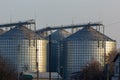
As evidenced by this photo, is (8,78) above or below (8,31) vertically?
below

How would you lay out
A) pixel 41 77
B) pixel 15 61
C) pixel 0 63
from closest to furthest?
pixel 0 63, pixel 41 77, pixel 15 61

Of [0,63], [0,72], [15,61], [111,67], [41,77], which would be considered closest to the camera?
[0,72]

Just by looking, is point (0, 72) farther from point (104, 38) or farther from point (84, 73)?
point (104, 38)

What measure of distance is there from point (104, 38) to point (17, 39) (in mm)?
29752

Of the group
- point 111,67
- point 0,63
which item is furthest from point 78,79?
point 0,63

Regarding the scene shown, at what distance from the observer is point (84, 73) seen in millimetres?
126812

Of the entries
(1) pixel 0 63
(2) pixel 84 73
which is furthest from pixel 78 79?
(1) pixel 0 63

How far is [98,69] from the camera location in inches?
5084

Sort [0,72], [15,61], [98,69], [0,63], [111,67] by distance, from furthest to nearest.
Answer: [15,61] → [98,69] → [111,67] → [0,63] → [0,72]

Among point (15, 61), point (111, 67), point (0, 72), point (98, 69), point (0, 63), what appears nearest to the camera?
point (0, 72)

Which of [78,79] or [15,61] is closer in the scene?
[78,79]

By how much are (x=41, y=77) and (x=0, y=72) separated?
81975mm

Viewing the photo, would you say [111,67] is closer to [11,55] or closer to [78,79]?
[78,79]

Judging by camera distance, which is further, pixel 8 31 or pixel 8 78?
pixel 8 31
